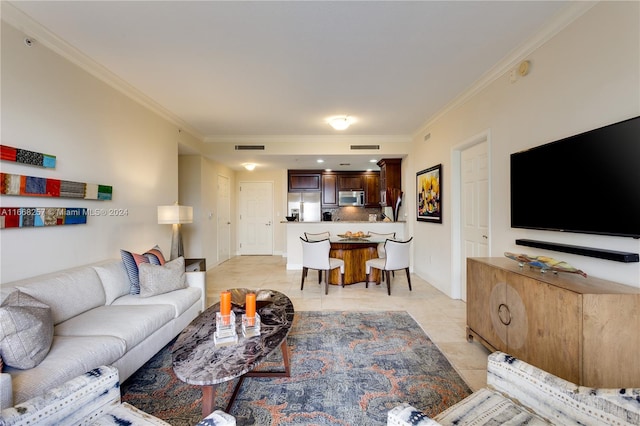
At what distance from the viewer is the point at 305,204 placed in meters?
7.62

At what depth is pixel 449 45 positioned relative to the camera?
238 centimetres

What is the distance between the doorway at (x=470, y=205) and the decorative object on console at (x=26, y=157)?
162 inches

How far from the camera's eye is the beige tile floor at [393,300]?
2.34 m

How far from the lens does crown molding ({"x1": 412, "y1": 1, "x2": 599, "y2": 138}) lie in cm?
190

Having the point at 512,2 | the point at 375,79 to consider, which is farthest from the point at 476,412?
the point at 375,79

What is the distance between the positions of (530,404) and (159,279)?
282 cm

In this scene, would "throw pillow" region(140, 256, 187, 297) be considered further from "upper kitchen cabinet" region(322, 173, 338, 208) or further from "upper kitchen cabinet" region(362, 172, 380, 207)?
"upper kitchen cabinet" region(362, 172, 380, 207)

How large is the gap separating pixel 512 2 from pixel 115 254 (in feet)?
13.8

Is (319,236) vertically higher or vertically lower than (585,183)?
lower

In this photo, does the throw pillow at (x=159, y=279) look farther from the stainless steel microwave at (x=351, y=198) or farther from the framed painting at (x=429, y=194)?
the stainless steel microwave at (x=351, y=198)

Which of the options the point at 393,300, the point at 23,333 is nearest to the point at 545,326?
the point at 393,300

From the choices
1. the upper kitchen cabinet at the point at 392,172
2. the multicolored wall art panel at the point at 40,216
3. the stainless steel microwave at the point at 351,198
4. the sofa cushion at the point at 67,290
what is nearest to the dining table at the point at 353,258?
the upper kitchen cabinet at the point at 392,172

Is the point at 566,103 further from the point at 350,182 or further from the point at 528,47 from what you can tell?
the point at 350,182

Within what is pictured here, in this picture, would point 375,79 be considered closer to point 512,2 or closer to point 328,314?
point 512,2
